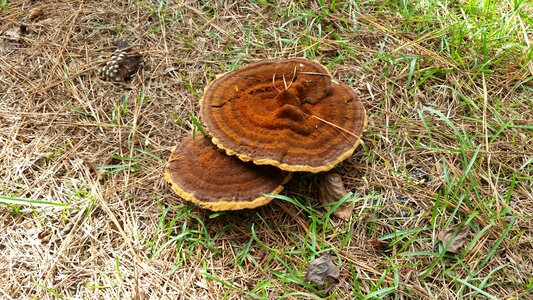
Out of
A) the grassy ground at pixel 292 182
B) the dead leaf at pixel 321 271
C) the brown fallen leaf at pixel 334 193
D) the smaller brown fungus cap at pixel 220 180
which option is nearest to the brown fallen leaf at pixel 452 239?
the grassy ground at pixel 292 182

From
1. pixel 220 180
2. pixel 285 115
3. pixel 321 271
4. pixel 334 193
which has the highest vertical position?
pixel 285 115

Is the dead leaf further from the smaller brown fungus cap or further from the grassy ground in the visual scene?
the smaller brown fungus cap

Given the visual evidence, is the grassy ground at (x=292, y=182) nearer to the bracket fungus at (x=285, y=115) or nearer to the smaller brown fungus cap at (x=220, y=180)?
the smaller brown fungus cap at (x=220, y=180)

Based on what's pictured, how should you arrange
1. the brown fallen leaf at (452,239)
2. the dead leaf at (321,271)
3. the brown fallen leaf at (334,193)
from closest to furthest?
the dead leaf at (321,271)
the brown fallen leaf at (452,239)
the brown fallen leaf at (334,193)

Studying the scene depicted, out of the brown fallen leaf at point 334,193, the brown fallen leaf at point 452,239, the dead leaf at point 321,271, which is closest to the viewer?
the dead leaf at point 321,271

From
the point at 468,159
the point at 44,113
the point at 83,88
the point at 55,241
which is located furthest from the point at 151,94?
the point at 468,159

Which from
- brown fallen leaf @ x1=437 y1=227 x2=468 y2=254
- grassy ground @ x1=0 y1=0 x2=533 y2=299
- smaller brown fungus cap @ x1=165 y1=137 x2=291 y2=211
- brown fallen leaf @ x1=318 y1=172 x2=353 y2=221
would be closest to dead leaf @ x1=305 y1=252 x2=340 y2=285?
grassy ground @ x1=0 y1=0 x2=533 y2=299

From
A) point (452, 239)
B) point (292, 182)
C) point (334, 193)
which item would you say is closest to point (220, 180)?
point (292, 182)

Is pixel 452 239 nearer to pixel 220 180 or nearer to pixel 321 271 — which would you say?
pixel 321 271
